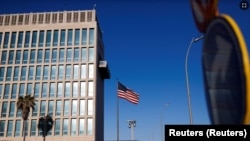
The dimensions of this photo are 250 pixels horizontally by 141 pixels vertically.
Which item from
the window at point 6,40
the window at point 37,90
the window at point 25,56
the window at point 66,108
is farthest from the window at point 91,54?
the window at point 6,40

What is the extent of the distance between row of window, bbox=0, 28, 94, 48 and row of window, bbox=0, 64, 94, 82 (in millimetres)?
5374

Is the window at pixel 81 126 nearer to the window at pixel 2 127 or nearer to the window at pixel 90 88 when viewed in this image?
the window at pixel 90 88

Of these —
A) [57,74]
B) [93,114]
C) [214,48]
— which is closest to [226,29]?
[214,48]

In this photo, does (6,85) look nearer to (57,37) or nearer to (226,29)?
(57,37)

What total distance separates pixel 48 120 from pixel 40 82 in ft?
30.9

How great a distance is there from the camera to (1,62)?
244ft

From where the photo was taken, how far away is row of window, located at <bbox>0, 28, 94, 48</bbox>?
74.5 m

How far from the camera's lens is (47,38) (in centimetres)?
7562

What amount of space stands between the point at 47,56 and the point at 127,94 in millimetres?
41827

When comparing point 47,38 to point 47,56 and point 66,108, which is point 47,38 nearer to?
point 47,56

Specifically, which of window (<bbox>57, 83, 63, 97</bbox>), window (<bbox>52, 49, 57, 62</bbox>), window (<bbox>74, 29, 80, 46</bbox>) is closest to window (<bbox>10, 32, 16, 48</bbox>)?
window (<bbox>52, 49, 57, 62</bbox>)

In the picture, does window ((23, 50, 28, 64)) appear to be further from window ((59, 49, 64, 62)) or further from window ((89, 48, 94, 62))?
window ((89, 48, 94, 62))

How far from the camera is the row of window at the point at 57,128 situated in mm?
67938

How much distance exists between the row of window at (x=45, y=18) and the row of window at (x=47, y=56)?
7.38 metres
